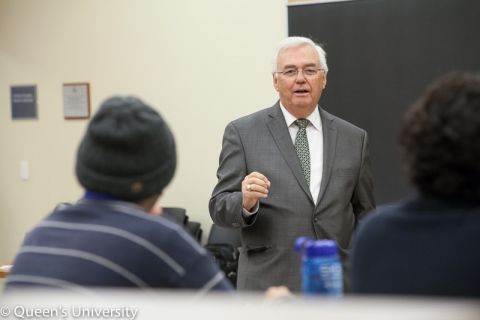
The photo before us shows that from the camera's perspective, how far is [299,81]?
284 cm

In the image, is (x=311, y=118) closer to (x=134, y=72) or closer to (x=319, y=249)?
(x=319, y=249)

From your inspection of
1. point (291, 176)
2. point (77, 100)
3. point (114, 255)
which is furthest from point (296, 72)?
point (77, 100)

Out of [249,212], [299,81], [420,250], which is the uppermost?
[299,81]

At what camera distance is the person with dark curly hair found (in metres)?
1.27

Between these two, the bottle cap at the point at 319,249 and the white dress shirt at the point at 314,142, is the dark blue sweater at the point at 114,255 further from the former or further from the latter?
the white dress shirt at the point at 314,142

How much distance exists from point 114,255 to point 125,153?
0.68 ft

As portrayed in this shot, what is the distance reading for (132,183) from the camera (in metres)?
1.37

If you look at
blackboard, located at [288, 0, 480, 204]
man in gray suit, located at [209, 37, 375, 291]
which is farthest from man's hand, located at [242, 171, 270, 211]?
blackboard, located at [288, 0, 480, 204]

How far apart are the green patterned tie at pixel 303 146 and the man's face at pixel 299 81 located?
1.4 inches

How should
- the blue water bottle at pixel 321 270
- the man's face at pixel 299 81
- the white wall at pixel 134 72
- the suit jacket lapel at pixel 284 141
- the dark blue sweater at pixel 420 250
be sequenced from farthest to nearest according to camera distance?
the white wall at pixel 134 72 < the man's face at pixel 299 81 < the suit jacket lapel at pixel 284 141 < the blue water bottle at pixel 321 270 < the dark blue sweater at pixel 420 250

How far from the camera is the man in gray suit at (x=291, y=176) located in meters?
2.64

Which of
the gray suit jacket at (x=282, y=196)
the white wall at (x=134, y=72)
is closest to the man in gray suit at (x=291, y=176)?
the gray suit jacket at (x=282, y=196)

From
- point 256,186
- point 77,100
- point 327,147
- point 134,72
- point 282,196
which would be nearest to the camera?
point 256,186

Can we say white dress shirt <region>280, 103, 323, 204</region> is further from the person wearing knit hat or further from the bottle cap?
the person wearing knit hat
